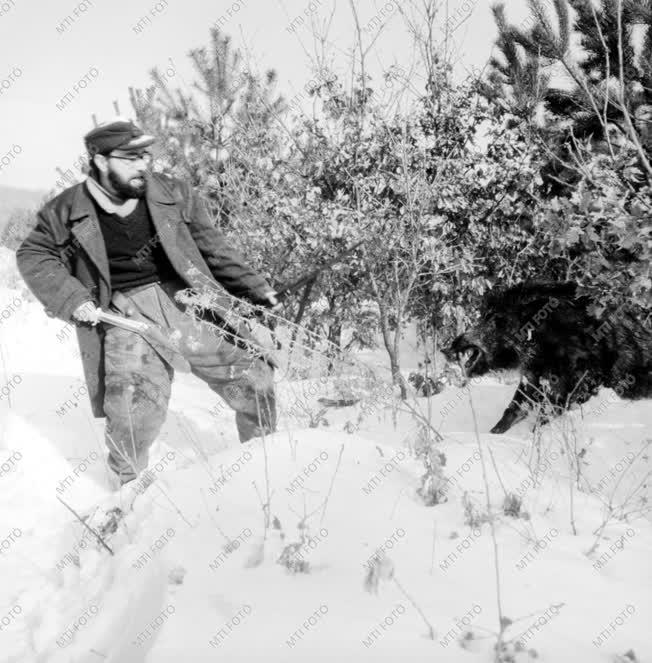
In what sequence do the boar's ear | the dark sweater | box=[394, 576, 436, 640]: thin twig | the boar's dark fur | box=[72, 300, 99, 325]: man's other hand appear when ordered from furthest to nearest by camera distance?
the boar's ear → the boar's dark fur → the dark sweater → box=[72, 300, 99, 325]: man's other hand → box=[394, 576, 436, 640]: thin twig

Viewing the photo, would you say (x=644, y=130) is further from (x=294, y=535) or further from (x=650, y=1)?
(x=294, y=535)

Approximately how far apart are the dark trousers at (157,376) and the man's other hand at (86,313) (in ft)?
0.57

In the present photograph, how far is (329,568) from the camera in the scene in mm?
1771

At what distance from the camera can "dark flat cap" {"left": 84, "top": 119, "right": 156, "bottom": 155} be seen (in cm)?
307

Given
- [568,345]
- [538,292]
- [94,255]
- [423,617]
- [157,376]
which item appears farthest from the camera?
[538,292]

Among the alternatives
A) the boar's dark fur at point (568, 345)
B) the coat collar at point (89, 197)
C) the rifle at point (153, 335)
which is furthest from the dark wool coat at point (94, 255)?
the boar's dark fur at point (568, 345)

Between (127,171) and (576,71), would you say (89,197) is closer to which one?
(127,171)

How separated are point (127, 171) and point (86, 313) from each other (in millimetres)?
784

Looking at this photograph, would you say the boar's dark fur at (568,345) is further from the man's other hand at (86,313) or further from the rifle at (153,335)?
the man's other hand at (86,313)

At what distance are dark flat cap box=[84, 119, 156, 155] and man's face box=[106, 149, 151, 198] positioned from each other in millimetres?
40

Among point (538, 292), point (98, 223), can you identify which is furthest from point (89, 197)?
point (538, 292)

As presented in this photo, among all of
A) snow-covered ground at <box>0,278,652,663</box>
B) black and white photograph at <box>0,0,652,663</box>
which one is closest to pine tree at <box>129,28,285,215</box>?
black and white photograph at <box>0,0,652,663</box>

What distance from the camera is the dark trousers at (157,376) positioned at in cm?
318

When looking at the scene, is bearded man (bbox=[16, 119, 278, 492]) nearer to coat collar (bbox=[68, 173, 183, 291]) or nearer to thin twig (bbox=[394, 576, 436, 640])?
coat collar (bbox=[68, 173, 183, 291])
